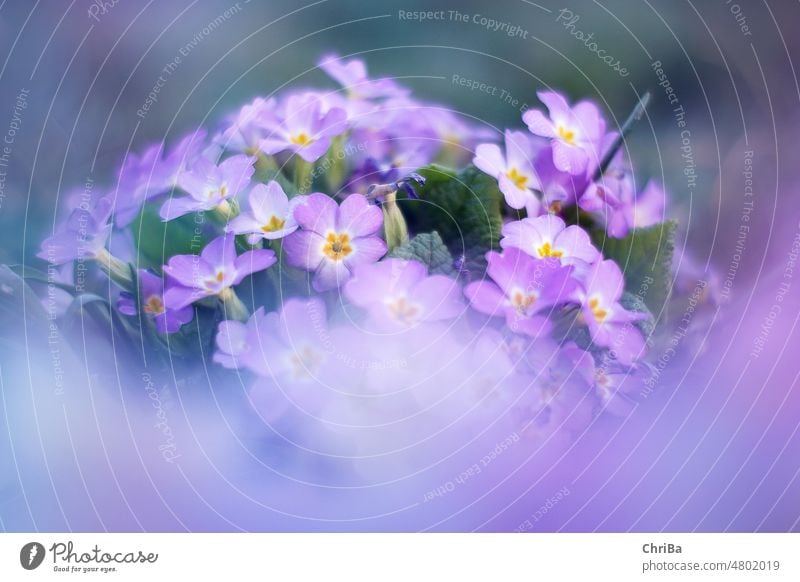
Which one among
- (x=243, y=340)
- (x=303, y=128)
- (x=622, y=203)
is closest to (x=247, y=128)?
(x=303, y=128)

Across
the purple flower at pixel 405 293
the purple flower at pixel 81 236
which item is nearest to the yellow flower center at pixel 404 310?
the purple flower at pixel 405 293

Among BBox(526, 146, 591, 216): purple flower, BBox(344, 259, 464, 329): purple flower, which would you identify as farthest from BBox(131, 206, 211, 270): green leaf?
BBox(526, 146, 591, 216): purple flower

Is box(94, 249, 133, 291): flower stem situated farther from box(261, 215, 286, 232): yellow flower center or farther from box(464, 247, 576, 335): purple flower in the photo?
box(464, 247, 576, 335): purple flower

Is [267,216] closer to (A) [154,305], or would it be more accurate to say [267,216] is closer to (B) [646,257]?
(A) [154,305]
